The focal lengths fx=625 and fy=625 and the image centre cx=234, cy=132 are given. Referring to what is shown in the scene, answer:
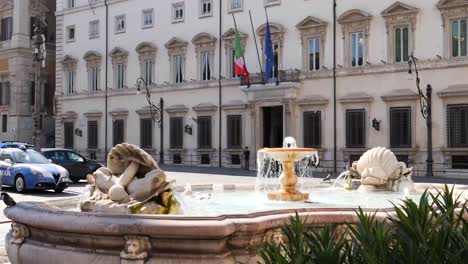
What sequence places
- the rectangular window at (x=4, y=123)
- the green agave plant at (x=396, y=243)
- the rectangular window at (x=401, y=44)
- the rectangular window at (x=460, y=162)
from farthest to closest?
the rectangular window at (x=4, y=123) < the rectangular window at (x=401, y=44) < the rectangular window at (x=460, y=162) < the green agave plant at (x=396, y=243)

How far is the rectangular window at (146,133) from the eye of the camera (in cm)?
3928

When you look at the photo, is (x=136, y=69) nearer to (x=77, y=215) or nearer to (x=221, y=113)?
(x=221, y=113)

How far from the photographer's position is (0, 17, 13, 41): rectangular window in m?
49.8

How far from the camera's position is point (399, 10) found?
96.1 feet

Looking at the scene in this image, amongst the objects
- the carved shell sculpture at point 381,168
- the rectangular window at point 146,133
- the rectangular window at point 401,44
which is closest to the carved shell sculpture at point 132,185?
the carved shell sculpture at point 381,168

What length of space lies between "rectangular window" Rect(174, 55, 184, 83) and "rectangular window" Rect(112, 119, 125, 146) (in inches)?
210

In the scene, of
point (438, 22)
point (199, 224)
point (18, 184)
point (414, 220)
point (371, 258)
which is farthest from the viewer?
point (438, 22)

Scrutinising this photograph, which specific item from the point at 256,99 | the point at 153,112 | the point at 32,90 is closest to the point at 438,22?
the point at 256,99

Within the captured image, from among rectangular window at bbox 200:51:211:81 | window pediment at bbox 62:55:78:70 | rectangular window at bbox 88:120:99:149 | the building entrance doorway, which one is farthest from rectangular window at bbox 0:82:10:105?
the building entrance doorway

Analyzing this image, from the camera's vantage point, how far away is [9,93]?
160 feet

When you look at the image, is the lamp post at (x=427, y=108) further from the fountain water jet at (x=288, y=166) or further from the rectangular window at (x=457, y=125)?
the fountain water jet at (x=288, y=166)

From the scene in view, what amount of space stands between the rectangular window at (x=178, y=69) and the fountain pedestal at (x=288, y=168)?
89.1ft

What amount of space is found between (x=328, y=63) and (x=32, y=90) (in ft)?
87.9

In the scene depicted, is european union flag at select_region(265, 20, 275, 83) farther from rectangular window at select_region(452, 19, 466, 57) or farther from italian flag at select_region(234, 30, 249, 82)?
rectangular window at select_region(452, 19, 466, 57)
